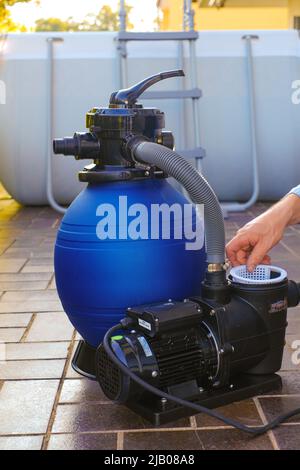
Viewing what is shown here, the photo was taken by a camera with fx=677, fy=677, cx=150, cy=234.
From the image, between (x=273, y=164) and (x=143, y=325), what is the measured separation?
11.7 feet

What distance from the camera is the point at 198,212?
198 centimetres

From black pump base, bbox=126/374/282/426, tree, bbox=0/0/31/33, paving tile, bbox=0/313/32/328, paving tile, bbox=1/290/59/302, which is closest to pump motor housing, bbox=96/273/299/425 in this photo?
A: black pump base, bbox=126/374/282/426

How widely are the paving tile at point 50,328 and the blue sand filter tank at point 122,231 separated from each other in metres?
0.50

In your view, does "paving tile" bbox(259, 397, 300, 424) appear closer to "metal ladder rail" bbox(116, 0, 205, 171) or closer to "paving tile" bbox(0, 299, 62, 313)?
"paving tile" bbox(0, 299, 62, 313)

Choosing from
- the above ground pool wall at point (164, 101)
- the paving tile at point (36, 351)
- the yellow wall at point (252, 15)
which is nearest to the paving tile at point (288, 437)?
the paving tile at point (36, 351)

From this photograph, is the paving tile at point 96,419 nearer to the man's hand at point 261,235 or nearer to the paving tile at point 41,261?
the man's hand at point 261,235

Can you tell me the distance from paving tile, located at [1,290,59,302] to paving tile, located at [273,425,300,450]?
1406 mm

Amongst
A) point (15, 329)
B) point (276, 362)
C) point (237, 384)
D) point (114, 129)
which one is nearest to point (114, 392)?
point (237, 384)

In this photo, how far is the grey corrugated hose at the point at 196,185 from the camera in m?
1.67

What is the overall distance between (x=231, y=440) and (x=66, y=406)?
47cm

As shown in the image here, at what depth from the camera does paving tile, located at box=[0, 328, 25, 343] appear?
2344 millimetres

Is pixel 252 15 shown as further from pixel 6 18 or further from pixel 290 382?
pixel 290 382

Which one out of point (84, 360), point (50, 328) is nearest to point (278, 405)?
point (84, 360)

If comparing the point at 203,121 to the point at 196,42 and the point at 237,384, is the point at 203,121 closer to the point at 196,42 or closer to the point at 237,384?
the point at 196,42
